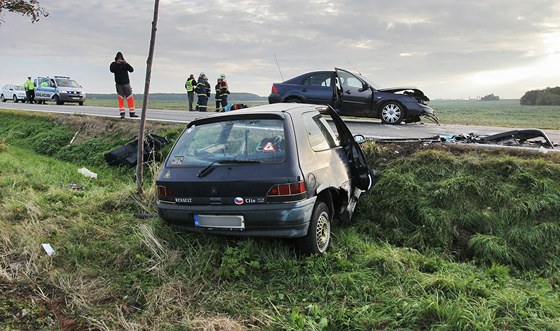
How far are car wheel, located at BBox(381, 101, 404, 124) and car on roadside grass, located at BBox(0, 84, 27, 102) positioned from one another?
92.6ft

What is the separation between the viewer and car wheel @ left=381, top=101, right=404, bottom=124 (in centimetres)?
1216

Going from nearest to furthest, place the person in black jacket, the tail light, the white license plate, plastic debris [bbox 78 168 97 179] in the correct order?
the tail light
the white license plate
plastic debris [bbox 78 168 97 179]
the person in black jacket

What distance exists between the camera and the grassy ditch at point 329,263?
339 centimetres

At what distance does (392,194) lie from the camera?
640 cm

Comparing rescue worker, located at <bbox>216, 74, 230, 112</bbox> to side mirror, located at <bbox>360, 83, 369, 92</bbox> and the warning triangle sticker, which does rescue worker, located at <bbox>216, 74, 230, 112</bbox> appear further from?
the warning triangle sticker

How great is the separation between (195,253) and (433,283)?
2.37m

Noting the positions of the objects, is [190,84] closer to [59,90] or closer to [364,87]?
[364,87]

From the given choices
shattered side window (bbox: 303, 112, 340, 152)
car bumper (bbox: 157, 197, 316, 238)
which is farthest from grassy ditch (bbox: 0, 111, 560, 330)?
shattered side window (bbox: 303, 112, 340, 152)

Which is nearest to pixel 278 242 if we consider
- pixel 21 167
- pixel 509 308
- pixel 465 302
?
pixel 465 302

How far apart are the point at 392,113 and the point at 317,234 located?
8.61 metres

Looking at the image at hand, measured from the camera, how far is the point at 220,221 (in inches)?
165

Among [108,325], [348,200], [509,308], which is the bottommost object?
[108,325]

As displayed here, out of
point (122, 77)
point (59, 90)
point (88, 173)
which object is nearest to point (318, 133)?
point (88, 173)

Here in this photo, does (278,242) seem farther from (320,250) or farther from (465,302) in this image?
(465,302)
